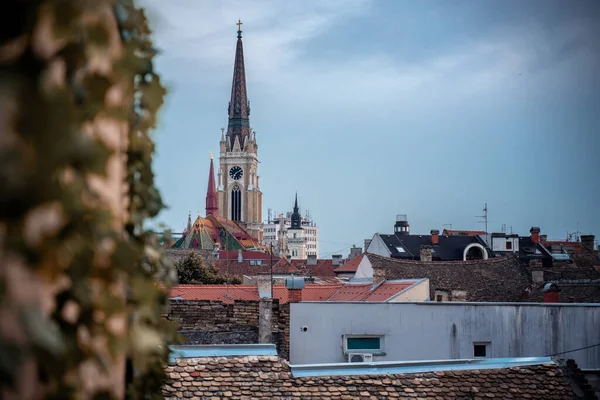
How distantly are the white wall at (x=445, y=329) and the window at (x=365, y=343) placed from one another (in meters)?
0.14

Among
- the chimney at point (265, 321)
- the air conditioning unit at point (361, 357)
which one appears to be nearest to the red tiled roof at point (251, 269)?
the air conditioning unit at point (361, 357)

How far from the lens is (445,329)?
62.8 ft

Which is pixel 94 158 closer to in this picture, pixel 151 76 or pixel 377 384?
pixel 151 76

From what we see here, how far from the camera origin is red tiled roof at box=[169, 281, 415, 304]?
2628cm

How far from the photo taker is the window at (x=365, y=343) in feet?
62.6

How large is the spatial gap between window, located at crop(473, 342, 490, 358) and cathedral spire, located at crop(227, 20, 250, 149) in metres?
137

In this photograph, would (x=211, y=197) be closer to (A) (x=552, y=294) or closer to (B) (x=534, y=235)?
(B) (x=534, y=235)

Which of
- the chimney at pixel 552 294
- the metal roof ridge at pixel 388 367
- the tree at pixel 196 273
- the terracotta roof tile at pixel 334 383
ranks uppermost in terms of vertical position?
the tree at pixel 196 273

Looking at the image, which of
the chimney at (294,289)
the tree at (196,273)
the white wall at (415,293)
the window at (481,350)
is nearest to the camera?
the window at (481,350)

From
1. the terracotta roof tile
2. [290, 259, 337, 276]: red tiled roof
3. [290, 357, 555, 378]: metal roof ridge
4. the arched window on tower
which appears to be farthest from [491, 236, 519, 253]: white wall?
the arched window on tower

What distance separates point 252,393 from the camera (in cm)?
1116

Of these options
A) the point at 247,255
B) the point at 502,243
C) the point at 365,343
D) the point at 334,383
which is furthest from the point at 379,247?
the point at 334,383

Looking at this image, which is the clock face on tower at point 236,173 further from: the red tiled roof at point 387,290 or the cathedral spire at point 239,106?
the red tiled roof at point 387,290

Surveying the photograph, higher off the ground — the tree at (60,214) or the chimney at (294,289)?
the chimney at (294,289)
